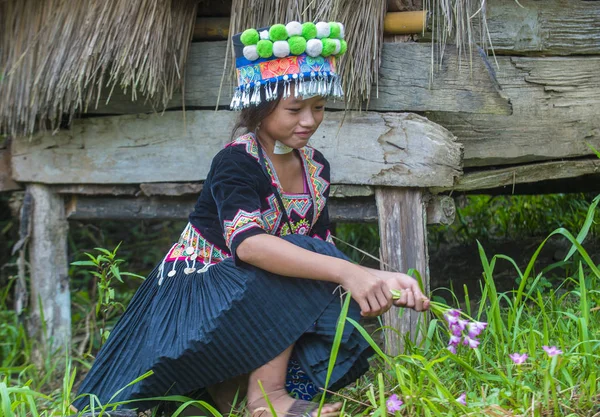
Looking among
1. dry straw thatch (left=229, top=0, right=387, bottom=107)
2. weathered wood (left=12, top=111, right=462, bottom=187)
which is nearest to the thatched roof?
dry straw thatch (left=229, top=0, right=387, bottom=107)

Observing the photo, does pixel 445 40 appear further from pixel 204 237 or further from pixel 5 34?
pixel 5 34

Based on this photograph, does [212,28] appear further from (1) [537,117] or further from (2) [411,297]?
(2) [411,297]

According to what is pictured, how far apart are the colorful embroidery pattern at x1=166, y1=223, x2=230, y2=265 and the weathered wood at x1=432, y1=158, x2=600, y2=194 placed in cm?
114

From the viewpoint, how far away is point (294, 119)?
2701 millimetres

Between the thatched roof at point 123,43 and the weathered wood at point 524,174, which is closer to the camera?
the thatched roof at point 123,43

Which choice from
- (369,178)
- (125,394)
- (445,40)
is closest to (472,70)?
(445,40)

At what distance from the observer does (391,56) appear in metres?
3.37

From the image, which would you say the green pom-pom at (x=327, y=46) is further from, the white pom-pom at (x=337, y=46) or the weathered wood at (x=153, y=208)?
the weathered wood at (x=153, y=208)

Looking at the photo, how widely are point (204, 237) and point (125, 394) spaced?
1.89 ft

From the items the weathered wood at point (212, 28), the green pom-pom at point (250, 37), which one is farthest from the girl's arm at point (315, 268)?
the weathered wood at point (212, 28)

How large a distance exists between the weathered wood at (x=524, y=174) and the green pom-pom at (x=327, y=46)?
3.36 feet

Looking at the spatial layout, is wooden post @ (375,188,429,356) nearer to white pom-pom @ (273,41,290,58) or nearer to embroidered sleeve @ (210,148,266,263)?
embroidered sleeve @ (210,148,266,263)

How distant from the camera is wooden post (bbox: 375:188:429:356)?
11.1 ft

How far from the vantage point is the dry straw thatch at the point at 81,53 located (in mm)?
3523
